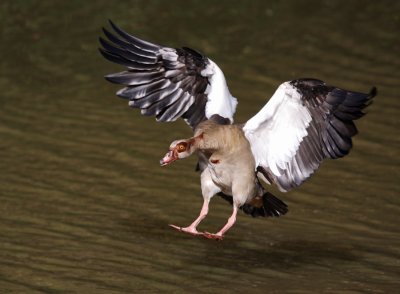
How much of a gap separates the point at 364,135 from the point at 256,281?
3.74 meters

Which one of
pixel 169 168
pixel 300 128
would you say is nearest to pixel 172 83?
pixel 300 128

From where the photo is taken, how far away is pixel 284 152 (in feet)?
29.3

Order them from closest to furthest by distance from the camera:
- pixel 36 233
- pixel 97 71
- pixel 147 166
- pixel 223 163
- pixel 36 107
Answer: pixel 223 163 < pixel 36 233 < pixel 147 166 < pixel 36 107 < pixel 97 71

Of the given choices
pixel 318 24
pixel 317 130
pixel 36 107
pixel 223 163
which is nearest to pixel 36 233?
pixel 223 163

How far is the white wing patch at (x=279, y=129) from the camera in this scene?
856 centimetres

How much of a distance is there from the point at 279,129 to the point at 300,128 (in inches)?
6.4

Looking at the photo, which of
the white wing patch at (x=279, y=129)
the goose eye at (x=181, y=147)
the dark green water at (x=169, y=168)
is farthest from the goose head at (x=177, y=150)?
the dark green water at (x=169, y=168)

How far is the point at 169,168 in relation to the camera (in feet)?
37.5

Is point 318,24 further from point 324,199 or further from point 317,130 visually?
point 317,130

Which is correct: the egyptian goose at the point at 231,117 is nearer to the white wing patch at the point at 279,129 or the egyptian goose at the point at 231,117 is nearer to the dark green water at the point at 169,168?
the white wing patch at the point at 279,129

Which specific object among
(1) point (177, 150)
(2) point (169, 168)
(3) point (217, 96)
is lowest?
(2) point (169, 168)

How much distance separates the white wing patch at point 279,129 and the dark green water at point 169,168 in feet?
2.98

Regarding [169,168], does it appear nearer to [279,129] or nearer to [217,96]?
[217,96]

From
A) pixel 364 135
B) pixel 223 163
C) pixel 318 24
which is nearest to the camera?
pixel 223 163
